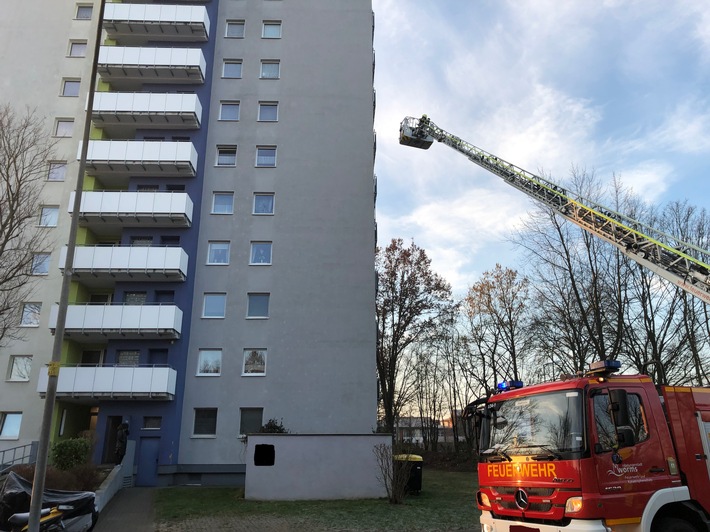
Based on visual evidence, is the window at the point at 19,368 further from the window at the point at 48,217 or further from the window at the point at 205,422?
the window at the point at 205,422

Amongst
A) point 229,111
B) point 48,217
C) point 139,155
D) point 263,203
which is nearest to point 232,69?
point 229,111

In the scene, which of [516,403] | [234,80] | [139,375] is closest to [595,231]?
[516,403]

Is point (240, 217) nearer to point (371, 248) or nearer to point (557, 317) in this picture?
point (371, 248)

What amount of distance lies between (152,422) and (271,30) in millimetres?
22923

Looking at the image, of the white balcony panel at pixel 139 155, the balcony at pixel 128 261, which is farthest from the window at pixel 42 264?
the white balcony panel at pixel 139 155

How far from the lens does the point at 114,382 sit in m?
23.3

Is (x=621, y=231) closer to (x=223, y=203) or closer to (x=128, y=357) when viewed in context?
(x=223, y=203)

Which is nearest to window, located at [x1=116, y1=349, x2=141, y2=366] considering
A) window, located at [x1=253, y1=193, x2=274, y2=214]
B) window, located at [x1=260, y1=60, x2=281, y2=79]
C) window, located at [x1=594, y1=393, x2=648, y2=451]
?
window, located at [x1=253, y1=193, x2=274, y2=214]

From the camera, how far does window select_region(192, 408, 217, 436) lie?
24391 millimetres

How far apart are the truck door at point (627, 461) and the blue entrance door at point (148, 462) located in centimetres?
2108

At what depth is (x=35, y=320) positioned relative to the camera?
2594cm

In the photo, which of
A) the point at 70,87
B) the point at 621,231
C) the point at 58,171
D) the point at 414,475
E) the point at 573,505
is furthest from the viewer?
the point at 70,87

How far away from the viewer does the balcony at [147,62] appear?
28500 mm

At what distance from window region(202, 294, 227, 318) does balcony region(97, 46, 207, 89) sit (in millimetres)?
12377
